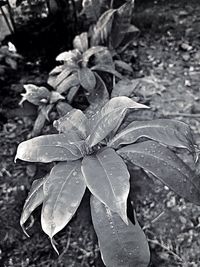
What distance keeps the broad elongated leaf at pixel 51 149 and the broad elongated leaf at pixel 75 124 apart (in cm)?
4

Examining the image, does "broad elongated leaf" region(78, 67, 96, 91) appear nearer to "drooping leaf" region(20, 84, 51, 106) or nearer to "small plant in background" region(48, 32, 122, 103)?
"small plant in background" region(48, 32, 122, 103)

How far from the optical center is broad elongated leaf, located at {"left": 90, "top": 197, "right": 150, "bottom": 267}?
1.39 m

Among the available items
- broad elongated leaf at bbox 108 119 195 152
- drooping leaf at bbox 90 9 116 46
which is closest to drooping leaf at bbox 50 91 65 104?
drooping leaf at bbox 90 9 116 46

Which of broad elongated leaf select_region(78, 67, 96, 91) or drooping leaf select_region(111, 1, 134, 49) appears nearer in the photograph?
broad elongated leaf select_region(78, 67, 96, 91)

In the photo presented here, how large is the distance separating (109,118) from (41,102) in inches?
29.8

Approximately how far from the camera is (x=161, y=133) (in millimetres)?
1421

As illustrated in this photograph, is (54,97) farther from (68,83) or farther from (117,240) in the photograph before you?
(117,240)

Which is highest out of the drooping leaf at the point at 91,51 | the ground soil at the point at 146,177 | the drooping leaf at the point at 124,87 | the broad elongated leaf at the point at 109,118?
the broad elongated leaf at the point at 109,118

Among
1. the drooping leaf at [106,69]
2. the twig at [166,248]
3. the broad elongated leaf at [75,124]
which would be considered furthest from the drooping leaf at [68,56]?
the twig at [166,248]

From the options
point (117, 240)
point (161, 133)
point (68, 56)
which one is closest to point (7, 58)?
point (68, 56)

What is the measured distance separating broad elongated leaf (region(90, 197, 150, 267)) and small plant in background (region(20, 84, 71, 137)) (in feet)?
2.35

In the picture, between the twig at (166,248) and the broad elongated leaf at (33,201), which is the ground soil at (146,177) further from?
the broad elongated leaf at (33,201)

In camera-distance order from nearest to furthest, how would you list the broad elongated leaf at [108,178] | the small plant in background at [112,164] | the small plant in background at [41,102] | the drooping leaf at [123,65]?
the broad elongated leaf at [108,178]
the small plant in background at [112,164]
the small plant in background at [41,102]
the drooping leaf at [123,65]

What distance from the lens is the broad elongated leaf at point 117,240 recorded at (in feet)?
4.57
